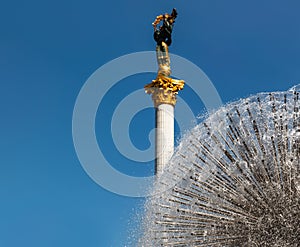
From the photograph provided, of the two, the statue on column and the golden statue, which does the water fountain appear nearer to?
the golden statue

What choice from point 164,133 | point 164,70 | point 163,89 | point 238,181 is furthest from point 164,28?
point 238,181

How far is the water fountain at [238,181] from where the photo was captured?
720 cm

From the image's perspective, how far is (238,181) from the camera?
Answer: 7660mm

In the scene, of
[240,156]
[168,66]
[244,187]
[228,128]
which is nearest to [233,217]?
[244,187]

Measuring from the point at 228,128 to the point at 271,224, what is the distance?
74.4 inches

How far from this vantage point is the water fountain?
7199 millimetres

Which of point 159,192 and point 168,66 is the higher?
point 168,66

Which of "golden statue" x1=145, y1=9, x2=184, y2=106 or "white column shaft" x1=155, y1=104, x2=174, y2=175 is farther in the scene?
"golden statue" x1=145, y1=9, x2=184, y2=106

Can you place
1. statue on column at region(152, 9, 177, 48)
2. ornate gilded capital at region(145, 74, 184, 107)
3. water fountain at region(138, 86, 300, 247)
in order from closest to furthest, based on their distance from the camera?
water fountain at region(138, 86, 300, 247), ornate gilded capital at region(145, 74, 184, 107), statue on column at region(152, 9, 177, 48)

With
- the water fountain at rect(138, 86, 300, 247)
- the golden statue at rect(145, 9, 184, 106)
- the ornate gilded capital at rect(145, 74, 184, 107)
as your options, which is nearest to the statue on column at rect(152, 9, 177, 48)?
the golden statue at rect(145, 9, 184, 106)

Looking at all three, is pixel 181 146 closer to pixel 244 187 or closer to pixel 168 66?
pixel 244 187

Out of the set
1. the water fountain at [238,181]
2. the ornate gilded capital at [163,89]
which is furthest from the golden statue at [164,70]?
the water fountain at [238,181]

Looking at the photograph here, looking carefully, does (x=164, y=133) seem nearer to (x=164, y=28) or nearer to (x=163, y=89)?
(x=163, y=89)

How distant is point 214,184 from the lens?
8.06 m
